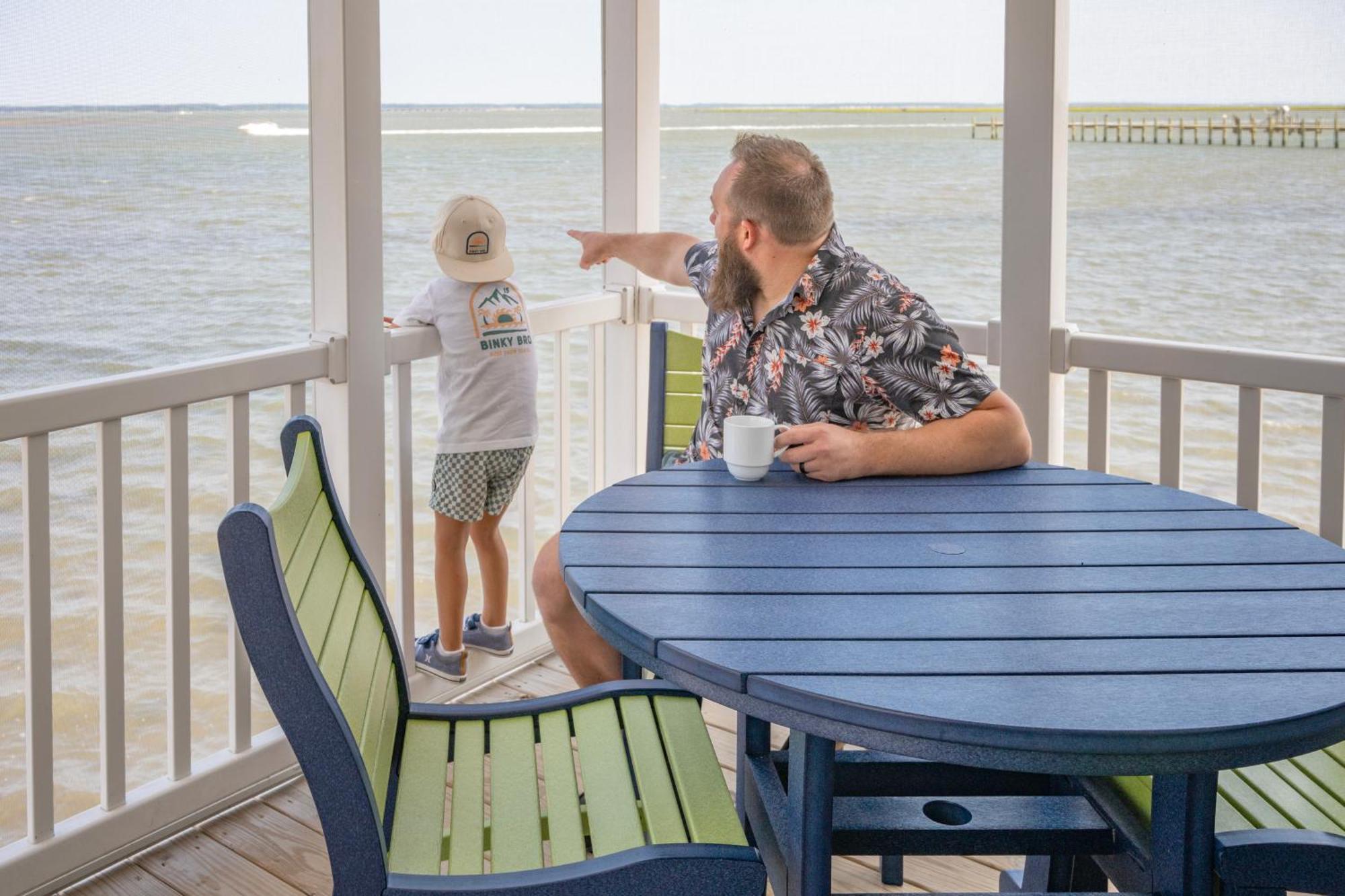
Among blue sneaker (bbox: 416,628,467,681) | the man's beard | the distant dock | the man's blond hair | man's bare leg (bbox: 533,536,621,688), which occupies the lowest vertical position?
blue sneaker (bbox: 416,628,467,681)

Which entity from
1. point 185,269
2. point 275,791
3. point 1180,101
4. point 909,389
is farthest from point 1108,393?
point 1180,101

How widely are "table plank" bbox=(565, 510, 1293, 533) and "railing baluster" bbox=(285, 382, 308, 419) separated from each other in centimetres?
110

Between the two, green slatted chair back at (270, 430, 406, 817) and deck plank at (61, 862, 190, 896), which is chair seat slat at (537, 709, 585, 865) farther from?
deck plank at (61, 862, 190, 896)

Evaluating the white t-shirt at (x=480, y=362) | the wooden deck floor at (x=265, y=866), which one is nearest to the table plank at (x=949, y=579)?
the wooden deck floor at (x=265, y=866)

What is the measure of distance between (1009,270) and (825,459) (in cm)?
118

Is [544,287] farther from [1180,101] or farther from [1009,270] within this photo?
[1009,270]

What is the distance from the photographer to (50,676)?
2285 mm

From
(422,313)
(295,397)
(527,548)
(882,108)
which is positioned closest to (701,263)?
(422,313)

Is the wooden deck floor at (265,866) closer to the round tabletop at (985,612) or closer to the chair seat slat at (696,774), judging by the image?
the chair seat slat at (696,774)

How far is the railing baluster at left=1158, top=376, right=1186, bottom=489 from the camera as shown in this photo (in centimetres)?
288

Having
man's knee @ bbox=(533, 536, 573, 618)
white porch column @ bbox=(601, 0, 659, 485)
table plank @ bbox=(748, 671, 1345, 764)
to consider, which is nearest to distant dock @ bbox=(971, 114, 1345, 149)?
white porch column @ bbox=(601, 0, 659, 485)

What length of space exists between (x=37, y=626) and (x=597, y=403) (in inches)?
72.9

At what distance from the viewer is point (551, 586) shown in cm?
252

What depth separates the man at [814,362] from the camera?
2209 millimetres
